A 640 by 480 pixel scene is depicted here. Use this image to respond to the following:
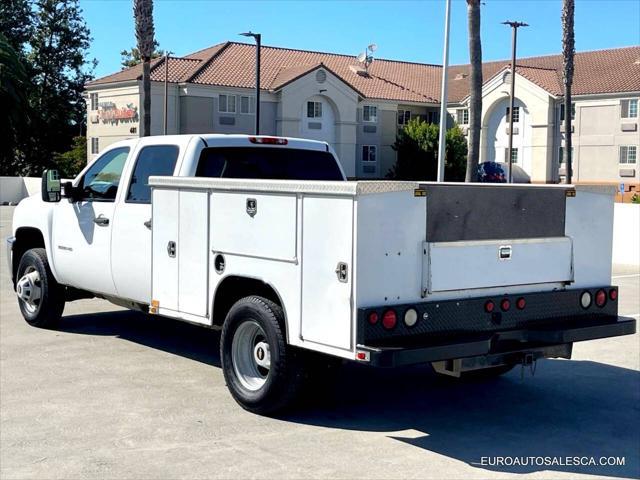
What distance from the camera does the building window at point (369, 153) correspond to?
7375cm

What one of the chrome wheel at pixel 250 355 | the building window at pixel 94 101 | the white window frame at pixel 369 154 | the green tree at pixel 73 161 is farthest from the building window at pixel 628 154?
the chrome wheel at pixel 250 355

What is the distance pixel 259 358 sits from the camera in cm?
712

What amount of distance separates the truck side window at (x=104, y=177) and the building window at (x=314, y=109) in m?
59.4

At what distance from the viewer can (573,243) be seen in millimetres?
7270

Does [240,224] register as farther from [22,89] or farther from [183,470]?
[22,89]

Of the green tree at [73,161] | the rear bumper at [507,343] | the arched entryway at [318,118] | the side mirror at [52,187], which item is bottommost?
the rear bumper at [507,343]

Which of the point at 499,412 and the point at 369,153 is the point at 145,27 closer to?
the point at 499,412

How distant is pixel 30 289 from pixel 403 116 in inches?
2650

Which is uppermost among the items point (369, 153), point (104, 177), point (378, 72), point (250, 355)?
point (378, 72)

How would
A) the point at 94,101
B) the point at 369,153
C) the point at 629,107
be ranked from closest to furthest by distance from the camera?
the point at 629,107, the point at 94,101, the point at 369,153

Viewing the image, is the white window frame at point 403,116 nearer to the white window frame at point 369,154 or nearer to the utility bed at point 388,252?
the white window frame at point 369,154

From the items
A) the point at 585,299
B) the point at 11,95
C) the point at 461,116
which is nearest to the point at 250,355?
the point at 585,299

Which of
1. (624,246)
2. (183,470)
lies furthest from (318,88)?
(183,470)

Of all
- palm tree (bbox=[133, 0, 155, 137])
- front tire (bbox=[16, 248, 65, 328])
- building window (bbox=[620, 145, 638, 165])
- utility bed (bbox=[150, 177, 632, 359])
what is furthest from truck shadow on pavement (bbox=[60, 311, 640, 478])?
building window (bbox=[620, 145, 638, 165])
